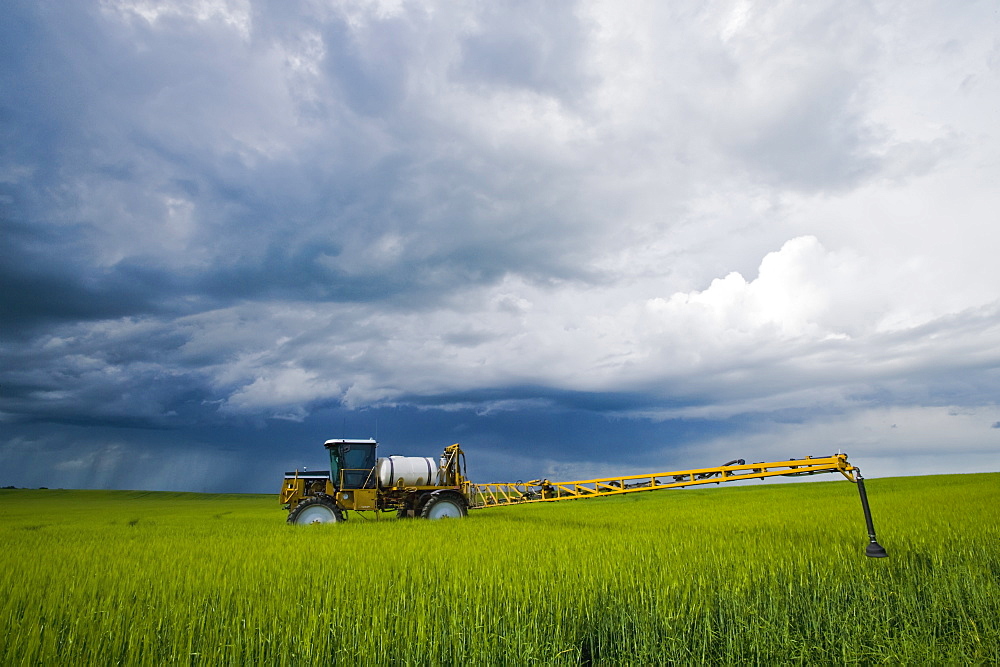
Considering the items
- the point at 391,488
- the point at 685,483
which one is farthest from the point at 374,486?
the point at 685,483

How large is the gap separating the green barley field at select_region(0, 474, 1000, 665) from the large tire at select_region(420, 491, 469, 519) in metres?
7.10

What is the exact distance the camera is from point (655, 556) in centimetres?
824

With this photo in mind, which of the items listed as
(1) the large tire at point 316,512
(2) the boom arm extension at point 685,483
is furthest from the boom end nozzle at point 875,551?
(1) the large tire at point 316,512

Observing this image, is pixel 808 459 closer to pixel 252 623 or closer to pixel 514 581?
pixel 514 581

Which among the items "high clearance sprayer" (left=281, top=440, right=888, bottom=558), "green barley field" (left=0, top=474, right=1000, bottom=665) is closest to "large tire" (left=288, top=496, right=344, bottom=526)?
"high clearance sprayer" (left=281, top=440, right=888, bottom=558)

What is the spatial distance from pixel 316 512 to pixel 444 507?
388 centimetres

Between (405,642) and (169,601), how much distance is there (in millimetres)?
3128

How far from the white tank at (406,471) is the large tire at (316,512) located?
83.3 inches

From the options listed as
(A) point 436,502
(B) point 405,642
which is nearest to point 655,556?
(B) point 405,642

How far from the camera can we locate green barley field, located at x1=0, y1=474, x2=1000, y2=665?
14.6ft

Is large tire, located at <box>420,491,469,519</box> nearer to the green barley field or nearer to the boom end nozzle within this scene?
the green barley field

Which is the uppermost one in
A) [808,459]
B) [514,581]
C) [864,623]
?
[808,459]

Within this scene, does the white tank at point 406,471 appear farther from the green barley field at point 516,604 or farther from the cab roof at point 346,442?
the green barley field at point 516,604

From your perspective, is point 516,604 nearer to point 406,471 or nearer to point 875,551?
point 875,551
